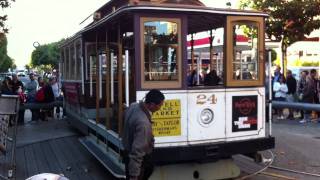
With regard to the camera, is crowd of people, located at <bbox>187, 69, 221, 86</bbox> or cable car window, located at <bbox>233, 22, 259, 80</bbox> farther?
crowd of people, located at <bbox>187, 69, 221, 86</bbox>

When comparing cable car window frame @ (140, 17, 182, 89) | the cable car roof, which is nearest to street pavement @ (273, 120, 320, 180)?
cable car window frame @ (140, 17, 182, 89)

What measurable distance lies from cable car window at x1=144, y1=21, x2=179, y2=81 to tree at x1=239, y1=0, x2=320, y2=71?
15100mm

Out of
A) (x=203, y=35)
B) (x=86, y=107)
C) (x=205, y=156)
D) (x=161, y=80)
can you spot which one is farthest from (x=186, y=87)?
(x=86, y=107)

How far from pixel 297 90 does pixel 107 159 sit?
10.9m

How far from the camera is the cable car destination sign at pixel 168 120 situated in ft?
24.9

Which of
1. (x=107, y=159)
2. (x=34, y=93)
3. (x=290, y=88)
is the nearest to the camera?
(x=107, y=159)

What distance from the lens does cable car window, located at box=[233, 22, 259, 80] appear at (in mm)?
8281

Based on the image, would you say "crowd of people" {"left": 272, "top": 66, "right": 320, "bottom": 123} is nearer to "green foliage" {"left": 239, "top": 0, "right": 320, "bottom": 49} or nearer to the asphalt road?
the asphalt road

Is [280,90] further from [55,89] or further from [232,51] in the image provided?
[232,51]

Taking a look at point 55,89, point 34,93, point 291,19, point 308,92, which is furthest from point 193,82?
point 291,19

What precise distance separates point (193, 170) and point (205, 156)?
0.36 meters

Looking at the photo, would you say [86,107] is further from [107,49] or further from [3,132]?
[3,132]

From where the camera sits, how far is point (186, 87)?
309 inches

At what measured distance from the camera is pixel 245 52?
8.41 meters
